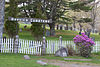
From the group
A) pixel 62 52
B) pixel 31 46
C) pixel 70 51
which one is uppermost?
pixel 31 46

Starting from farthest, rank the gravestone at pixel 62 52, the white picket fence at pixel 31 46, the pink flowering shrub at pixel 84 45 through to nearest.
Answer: the white picket fence at pixel 31 46 < the pink flowering shrub at pixel 84 45 < the gravestone at pixel 62 52

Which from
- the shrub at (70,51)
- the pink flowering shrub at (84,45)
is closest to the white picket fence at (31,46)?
the shrub at (70,51)

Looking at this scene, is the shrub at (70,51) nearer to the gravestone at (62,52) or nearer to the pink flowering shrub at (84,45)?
the pink flowering shrub at (84,45)

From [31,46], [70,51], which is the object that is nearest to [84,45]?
[70,51]

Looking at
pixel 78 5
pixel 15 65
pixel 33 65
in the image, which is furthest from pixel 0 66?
pixel 78 5

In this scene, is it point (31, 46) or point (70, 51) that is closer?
point (31, 46)

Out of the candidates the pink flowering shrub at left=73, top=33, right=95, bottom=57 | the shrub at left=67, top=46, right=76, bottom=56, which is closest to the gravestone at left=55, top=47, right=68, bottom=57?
the shrub at left=67, top=46, right=76, bottom=56

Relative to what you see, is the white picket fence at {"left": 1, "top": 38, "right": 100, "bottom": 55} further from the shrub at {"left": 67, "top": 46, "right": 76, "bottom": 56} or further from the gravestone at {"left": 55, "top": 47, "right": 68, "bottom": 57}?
the gravestone at {"left": 55, "top": 47, "right": 68, "bottom": 57}

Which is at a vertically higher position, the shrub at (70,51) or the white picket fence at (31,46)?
the white picket fence at (31,46)

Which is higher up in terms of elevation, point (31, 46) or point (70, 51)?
point (31, 46)

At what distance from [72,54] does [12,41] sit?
194 inches

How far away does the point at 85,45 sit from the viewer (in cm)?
1374

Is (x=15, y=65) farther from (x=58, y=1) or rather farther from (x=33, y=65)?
(x=58, y=1)

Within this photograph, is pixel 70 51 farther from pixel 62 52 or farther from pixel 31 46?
pixel 31 46
